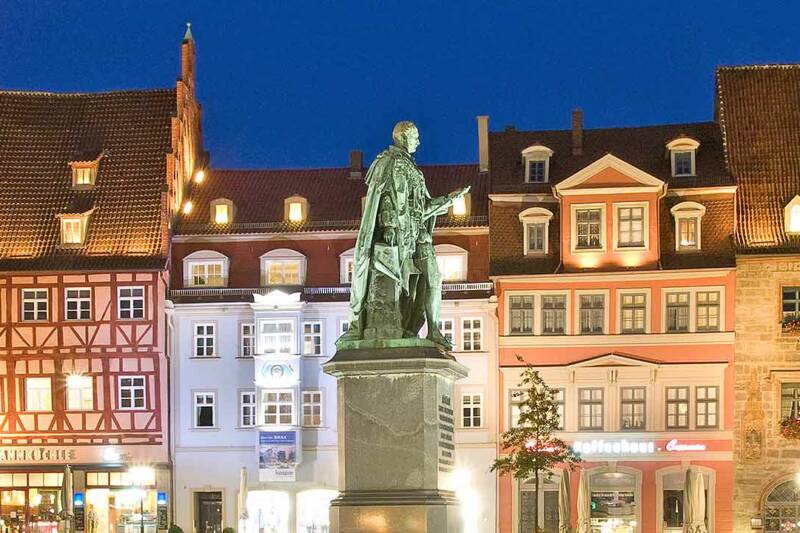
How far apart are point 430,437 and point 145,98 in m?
40.3

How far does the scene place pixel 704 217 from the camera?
5062 centimetres

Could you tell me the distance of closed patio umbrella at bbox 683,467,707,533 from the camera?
39656 millimetres

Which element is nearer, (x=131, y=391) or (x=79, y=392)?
(x=131, y=391)

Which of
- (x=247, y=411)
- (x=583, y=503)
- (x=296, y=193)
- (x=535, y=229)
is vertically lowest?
(x=583, y=503)

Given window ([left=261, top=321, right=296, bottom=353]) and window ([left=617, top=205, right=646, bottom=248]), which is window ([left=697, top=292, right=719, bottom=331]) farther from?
window ([left=261, top=321, right=296, bottom=353])

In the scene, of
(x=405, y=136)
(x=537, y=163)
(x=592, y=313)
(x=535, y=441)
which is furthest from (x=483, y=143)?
(x=405, y=136)

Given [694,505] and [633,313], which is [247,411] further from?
[694,505]

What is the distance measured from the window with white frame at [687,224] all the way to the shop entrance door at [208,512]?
1643 centimetres

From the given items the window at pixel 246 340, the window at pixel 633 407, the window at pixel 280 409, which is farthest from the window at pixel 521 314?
the window at pixel 246 340

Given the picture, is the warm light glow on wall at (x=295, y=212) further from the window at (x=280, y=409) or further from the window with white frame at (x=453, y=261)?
the window at (x=280, y=409)

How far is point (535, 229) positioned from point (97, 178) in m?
14.5

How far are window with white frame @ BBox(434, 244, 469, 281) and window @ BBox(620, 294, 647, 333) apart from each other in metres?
5.22

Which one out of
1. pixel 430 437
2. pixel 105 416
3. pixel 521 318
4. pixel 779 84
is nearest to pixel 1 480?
pixel 105 416

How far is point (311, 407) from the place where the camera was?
5212 centimetres
